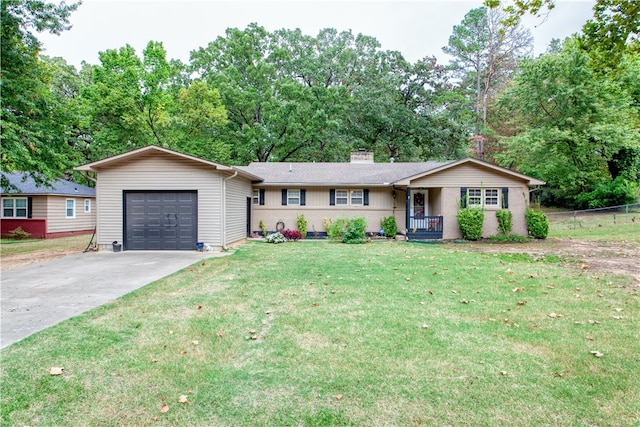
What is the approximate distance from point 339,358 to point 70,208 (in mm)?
21730

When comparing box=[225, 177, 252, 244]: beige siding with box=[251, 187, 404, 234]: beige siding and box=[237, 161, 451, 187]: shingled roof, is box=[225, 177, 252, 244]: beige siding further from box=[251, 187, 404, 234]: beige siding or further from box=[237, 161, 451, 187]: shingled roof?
box=[237, 161, 451, 187]: shingled roof

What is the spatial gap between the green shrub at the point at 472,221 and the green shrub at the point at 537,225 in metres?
2.12

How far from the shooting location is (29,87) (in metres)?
11.8

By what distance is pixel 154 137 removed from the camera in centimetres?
2258

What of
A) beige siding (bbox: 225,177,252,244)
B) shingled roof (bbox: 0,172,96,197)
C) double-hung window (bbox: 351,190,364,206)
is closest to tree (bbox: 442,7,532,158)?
double-hung window (bbox: 351,190,364,206)

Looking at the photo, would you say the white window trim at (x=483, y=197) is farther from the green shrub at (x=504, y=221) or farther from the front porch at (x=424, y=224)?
the front porch at (x=424, y=224)

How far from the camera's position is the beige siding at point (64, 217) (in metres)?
18.3

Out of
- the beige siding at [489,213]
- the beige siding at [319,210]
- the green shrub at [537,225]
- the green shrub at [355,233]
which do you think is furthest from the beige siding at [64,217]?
the green shrub at [537,225]

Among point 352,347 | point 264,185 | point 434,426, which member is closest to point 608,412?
point 434,426

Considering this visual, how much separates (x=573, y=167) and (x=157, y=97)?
2732cm

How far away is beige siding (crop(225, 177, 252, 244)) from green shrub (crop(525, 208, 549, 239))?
12.2 meters

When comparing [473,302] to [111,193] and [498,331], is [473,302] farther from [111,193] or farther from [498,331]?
[111,193]

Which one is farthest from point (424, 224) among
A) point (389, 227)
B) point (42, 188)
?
point (42, 188)

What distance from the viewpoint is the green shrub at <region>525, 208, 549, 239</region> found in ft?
48.1
